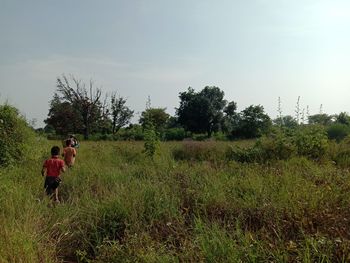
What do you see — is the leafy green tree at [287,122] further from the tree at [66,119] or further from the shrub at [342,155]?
the tree at [66,119]

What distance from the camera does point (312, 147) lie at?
12.5m

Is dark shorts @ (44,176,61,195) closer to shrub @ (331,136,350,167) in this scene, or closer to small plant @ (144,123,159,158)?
small plant @ (144,123,159,158)

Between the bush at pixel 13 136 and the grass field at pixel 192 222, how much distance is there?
484cm

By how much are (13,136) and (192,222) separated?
9.78m

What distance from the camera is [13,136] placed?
13.0 meters

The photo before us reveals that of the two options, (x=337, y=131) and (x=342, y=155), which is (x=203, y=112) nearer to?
(x=337, y=131)

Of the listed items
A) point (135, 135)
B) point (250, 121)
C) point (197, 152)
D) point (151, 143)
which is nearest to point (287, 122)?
point (197, 152)

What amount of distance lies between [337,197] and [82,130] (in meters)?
45.9

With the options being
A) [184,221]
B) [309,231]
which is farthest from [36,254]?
[309,231]

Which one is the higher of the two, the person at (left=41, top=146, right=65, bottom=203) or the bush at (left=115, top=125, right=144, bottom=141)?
the bush at (left=115, top=125, right=144, bottom=141)

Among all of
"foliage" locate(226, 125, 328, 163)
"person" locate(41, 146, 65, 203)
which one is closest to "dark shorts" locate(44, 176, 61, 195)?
"person" locate(41, 146, 65, 203)

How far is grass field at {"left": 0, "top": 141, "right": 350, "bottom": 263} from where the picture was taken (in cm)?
405

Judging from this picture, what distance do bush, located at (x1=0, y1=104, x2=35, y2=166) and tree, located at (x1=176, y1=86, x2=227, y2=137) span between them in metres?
41.1

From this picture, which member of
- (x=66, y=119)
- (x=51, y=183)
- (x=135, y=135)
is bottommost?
(x=51, y=183)
